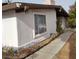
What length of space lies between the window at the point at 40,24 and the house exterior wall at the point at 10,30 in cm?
168

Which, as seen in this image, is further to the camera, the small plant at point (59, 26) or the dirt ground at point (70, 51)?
the small plant at point (59, 26)

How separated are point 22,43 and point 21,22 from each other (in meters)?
0.93

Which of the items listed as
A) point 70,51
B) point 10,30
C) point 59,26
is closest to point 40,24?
point 10,30

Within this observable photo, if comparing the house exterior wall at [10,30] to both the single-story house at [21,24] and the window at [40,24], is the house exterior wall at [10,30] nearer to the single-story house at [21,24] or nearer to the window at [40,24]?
the single-story house at [21,24]

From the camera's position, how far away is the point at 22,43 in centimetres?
683

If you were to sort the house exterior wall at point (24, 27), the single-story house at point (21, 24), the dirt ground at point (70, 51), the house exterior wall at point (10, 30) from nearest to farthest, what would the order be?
the dirt ground at point (70, 51) < the single-story house at point (21, 24) < the house exterior wall at point (10, 30) < the house exterior wall at point (24, 27)

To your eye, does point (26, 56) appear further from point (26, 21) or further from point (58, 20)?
point (58, 20)

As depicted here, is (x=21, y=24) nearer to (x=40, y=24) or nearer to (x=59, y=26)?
(x=40, y=24)

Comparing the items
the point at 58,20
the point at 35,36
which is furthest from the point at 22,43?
the point at 58,20

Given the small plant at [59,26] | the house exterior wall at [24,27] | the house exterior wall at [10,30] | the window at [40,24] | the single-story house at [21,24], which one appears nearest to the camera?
the single-story house at [21,24]

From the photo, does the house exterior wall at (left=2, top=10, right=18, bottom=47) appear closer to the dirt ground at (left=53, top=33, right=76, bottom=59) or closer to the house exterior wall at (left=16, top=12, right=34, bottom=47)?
the house exterior wall at (left=16, top=12, right=34, bottom=47)

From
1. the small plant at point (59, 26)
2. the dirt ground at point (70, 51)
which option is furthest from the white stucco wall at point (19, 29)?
the small plant at point (59, 26)

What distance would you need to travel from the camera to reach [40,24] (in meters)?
8.67

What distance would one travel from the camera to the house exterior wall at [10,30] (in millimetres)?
6717
